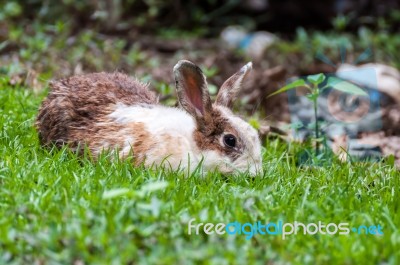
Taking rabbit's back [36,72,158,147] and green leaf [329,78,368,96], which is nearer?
rabbit's back [36,72,158,147]

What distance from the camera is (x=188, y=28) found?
444 inches

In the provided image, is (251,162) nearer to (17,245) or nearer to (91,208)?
(91,208)

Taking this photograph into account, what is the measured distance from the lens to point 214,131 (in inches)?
168

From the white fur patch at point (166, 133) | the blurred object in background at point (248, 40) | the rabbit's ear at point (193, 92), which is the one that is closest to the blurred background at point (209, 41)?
the blurred object in background at point (248, 40)

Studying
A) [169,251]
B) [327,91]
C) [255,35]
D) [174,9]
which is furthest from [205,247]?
[174,9]

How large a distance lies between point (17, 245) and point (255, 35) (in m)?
8.18

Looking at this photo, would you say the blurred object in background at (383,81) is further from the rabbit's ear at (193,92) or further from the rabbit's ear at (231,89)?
the rabbit's ear at (193,92)

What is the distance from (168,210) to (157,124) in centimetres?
115

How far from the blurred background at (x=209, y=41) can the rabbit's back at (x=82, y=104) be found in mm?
874

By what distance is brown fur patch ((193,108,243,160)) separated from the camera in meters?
4.21

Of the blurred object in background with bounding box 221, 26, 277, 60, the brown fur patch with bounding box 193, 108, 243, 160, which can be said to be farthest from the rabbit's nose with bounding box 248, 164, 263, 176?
the blurred object in background with bounding box 221, 26, 277, 60

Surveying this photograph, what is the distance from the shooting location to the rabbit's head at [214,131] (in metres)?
4.18

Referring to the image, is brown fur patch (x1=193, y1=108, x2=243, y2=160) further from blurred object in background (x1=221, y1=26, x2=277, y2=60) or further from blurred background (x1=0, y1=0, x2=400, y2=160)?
blurred object in background (x1=221, y1=26, x2=277, y2=60)

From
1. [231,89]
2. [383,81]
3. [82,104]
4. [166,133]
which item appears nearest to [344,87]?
[231,89]
